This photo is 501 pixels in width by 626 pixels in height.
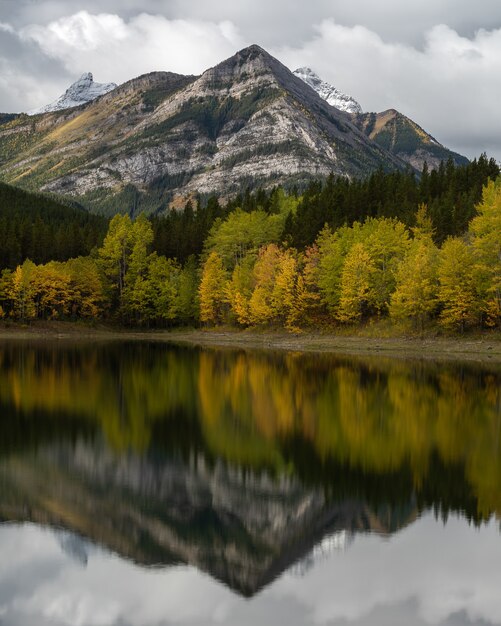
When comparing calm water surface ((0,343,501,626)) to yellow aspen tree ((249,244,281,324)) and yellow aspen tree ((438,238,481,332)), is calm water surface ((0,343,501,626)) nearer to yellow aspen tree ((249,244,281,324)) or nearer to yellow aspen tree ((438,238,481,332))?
yellow aspen tree ((438,238,481,332))

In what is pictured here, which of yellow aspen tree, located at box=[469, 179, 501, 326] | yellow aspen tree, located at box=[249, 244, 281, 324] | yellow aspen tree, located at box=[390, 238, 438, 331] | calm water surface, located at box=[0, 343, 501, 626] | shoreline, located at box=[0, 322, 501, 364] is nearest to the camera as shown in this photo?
calm water surface, located at box=[0, 343, 501, 626]

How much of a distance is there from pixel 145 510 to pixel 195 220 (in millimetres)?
132559

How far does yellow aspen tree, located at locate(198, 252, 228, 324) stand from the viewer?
11606 centimetres

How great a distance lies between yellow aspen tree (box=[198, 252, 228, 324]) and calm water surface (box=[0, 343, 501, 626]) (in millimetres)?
75115

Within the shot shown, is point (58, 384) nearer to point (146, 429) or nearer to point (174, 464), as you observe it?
point (146, 429)

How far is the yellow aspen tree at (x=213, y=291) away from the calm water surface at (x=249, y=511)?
246 feet

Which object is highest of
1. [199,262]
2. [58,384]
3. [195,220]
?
[195,220]

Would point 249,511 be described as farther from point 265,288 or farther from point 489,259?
point 265,288

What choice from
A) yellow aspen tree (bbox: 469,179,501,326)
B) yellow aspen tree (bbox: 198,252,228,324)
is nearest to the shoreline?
yellow aspen tree (bbox: 198,252,228,324)

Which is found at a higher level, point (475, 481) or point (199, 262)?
point (199, 262)

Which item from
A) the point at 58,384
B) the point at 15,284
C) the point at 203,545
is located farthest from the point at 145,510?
the point at 15,284

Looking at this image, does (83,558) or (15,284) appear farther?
(15,284)

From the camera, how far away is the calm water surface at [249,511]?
1473 centimetres

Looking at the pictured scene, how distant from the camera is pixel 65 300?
→ 119m
